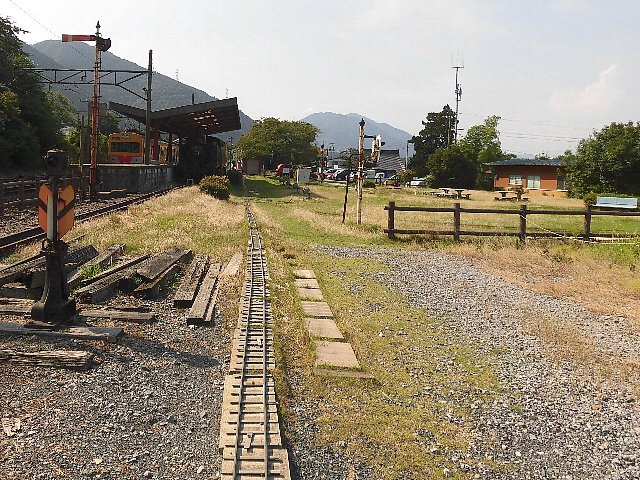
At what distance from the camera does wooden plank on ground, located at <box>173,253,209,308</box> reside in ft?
26.0

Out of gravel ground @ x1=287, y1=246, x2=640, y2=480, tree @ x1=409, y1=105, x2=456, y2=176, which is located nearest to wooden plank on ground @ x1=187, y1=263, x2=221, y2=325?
gravel ground @ x1=287, y1=246, x2=640, y2=480

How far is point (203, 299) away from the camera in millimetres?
7992

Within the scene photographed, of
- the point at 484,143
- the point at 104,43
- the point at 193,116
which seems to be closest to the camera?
the point at 104,43

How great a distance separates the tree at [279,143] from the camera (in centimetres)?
8231

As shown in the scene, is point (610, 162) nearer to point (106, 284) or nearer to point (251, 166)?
point (106, 284)

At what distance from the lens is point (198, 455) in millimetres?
4059

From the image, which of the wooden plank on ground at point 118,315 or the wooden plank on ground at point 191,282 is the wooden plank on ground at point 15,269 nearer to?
the wooden plank on ground at point 118,315

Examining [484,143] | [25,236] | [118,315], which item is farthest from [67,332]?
[484,143]

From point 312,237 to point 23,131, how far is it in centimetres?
2630

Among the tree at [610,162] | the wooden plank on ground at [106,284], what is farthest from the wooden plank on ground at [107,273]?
the tree at [610,162]

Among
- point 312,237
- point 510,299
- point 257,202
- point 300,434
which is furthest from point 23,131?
point 300,434

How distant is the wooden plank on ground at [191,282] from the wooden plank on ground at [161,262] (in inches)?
7.8

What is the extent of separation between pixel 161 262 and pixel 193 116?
86.0 ft

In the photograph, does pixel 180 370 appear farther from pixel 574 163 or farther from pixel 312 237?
pixel 574 163
